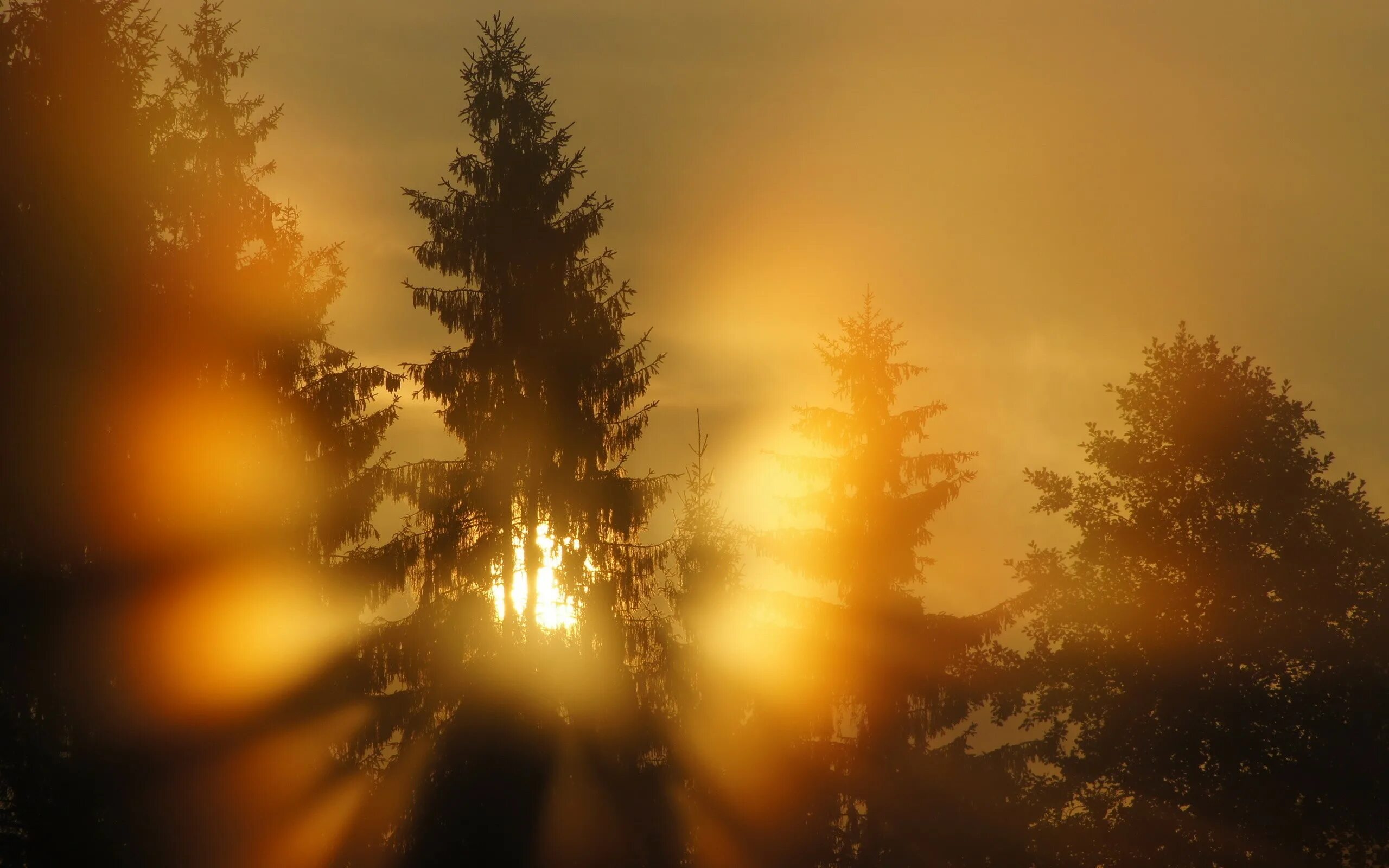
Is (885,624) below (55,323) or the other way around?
below

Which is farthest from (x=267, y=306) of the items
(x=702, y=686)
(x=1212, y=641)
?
(x=1212, y=641)

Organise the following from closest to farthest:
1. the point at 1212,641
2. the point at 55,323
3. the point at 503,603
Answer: the point at 55,323 → the point at 1212,641 → the point at 503,603

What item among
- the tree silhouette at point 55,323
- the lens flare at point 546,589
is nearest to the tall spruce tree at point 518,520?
the lens flare at point 546,589

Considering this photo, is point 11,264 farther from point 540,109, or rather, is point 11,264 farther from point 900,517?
point 900,517

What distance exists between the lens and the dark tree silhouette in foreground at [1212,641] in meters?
17.2

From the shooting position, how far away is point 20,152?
16781 millimetres

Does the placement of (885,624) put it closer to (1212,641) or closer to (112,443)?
(1212,641)

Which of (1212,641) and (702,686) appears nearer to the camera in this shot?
(1212,641)

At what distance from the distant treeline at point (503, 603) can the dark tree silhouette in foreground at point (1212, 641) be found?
5 centimetres

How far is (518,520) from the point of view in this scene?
21.2 metres

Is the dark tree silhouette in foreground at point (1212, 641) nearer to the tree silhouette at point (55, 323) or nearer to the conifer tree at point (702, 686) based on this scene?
the conifer tree at point (702, 686)

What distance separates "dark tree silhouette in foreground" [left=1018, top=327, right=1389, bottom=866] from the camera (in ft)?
56.4

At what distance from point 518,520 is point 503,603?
1.53 metres

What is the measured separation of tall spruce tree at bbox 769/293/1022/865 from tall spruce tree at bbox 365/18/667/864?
5.96 metres
